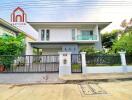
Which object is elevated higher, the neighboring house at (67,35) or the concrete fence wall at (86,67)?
the neighboring house at (67,35)

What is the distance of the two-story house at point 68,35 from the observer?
2453 cm

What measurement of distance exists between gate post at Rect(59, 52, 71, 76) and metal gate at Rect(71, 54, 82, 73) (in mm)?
879

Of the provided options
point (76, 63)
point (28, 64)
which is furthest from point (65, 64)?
point (28, 64)

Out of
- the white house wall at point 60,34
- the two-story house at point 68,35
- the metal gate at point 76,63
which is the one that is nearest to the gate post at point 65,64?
the metal gate at point 76,63

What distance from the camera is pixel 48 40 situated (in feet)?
83.3

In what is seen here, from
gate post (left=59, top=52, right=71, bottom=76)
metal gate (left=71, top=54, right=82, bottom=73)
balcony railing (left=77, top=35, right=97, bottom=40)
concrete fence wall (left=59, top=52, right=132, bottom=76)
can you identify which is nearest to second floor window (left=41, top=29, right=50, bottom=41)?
balcony railing (left=77, top=35, right=97, bottom=40)

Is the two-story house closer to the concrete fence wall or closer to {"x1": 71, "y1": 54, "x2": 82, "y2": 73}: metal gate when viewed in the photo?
{"x1": 71, "y1": 54, "x2": 82, "y2": 73}: metal gate

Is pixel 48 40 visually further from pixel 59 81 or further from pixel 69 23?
pixel 59 81

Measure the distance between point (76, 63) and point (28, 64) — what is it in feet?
14.3

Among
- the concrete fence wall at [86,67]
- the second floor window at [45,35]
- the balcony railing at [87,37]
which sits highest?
the second floor window at [45,35]

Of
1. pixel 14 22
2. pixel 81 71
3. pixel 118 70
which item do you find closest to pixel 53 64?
pixel 81 71

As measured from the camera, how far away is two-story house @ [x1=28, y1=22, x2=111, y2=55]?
80.5ft

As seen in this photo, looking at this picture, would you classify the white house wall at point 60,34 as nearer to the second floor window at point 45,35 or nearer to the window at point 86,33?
the second floor window at point 45,35

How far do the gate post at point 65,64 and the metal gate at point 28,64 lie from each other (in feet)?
6.89
